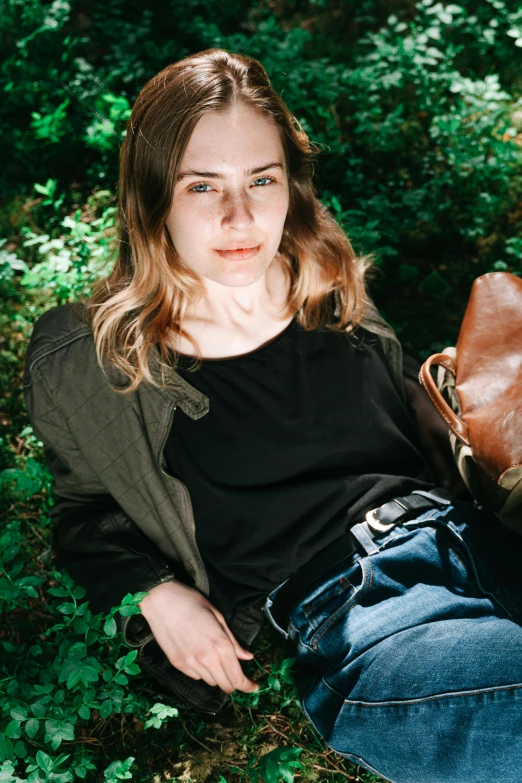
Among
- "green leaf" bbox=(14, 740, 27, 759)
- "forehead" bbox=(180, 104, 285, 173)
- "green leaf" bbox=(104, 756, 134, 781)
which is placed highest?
"forehead" bbox=(180, 104, 285, 173)

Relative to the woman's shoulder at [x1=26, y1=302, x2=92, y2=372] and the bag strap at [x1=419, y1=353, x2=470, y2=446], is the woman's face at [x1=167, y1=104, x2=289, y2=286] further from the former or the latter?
the bag strap at [x1=419, y1=353, x2=470, y2=446]

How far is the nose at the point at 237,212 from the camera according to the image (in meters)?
2.11

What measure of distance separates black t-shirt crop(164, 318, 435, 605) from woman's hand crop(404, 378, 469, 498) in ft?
0.71

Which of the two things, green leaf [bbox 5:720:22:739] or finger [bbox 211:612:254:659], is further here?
finger [bbox 211:612:254:659]

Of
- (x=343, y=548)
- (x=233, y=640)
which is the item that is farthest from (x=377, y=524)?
(x=233, y=640)

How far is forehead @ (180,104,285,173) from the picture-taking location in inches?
81.3

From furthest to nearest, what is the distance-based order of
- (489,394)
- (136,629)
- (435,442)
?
(435,442) → (136,629) → (489,394)

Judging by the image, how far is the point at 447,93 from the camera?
13.8ft

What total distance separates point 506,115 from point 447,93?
40 centimetres

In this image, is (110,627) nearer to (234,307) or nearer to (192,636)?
(192,636)

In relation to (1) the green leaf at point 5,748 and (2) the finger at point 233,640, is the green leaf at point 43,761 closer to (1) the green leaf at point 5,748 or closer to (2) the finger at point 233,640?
(1) the green leaf at point 5,748

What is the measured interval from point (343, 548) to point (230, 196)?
46.6 inches

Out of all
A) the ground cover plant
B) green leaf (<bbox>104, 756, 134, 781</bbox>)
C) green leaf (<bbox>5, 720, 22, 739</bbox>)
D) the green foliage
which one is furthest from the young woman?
green leaf (<bbox>5, 720, 22, 739</bbox>)

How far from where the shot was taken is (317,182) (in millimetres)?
3807
